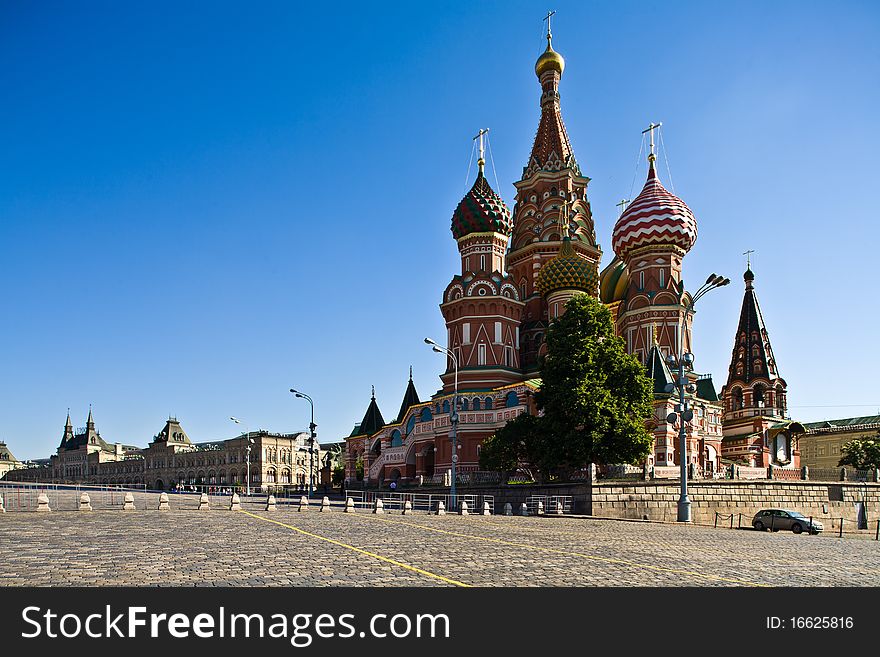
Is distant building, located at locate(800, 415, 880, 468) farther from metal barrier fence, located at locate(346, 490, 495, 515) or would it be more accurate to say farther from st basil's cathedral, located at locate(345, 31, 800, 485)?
metal barrier fence, located at locate(346, 490, 495, 515)

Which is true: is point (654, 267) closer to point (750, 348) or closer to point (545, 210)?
point (545, 210)

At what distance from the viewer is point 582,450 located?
1487 inches

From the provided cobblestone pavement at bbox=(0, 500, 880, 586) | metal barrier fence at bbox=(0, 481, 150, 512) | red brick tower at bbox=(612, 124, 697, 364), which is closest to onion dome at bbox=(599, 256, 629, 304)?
red brick tower at bbox=(612, 124, 697, 364)

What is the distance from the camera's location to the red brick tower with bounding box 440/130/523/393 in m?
58.7

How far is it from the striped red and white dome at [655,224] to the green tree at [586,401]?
73.3 feet

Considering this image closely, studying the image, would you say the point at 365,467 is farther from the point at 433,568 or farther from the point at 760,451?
the point at 433,568

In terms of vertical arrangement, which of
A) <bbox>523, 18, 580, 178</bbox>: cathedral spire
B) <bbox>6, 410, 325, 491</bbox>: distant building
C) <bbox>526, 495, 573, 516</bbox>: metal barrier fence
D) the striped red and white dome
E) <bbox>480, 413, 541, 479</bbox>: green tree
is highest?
<bbox>523, 18, 580, 178</bbox>: cathedral spire

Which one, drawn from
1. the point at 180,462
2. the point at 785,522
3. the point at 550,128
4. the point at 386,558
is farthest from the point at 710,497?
the point at 180,462

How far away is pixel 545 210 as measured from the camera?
70.1m

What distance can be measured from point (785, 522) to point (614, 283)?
4033cm

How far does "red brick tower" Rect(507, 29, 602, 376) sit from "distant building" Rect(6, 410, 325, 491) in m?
48.4

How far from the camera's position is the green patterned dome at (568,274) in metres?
61.4
